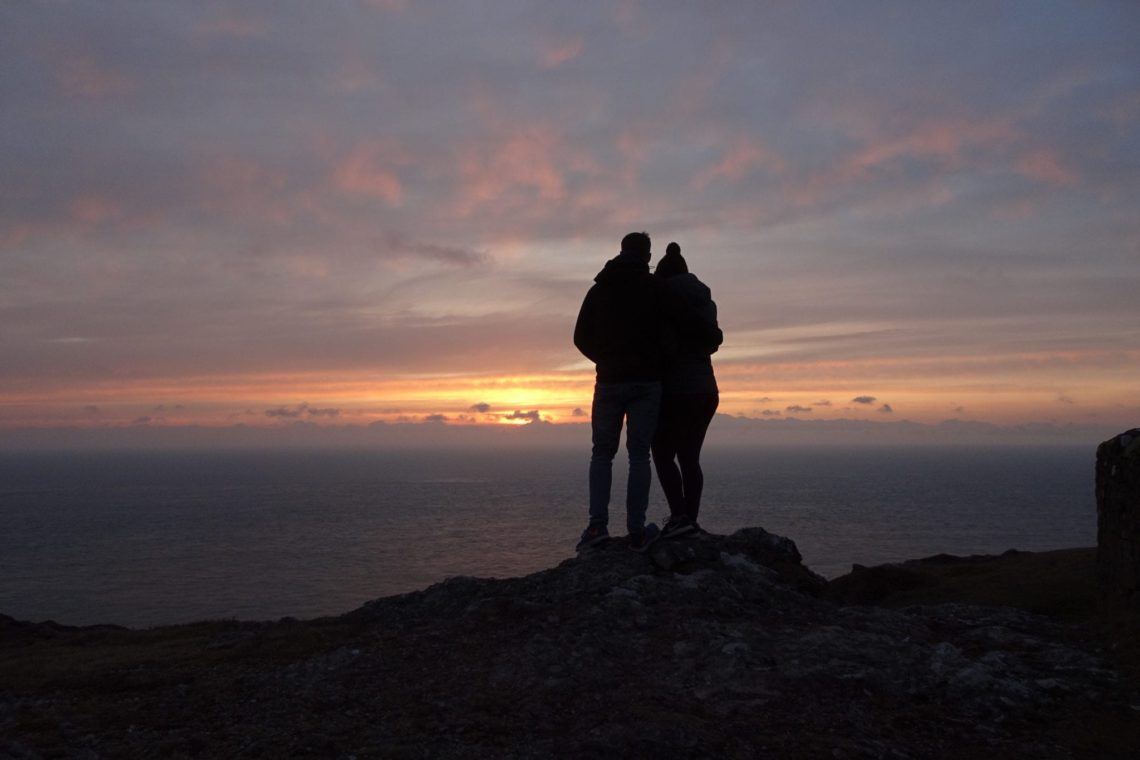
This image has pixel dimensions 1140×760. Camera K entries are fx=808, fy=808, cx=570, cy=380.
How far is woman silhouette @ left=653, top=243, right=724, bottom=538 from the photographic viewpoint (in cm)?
978

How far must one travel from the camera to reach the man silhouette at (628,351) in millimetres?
9570

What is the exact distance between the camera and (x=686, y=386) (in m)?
9.97

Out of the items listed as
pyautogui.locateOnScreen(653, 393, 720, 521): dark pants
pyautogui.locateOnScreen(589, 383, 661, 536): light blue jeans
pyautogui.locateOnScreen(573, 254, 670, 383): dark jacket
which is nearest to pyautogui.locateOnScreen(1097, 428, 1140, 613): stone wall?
pyautogui.locateOnScreen(653, 393, 720, 521): dark pants

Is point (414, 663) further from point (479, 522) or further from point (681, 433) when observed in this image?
point (479, 522)

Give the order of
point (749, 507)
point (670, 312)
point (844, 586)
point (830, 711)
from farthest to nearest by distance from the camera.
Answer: point (749, 507) < point (844, 586) < point (670, 312) < point (830, 711)

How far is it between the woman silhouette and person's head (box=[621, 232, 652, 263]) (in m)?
0.39

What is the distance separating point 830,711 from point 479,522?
344 ft

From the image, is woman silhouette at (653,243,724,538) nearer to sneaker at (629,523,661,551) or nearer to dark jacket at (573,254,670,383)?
dark jacket at (573,254,670,383)

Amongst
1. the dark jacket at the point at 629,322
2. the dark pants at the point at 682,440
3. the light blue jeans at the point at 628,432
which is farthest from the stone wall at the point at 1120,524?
the dark jacket at the point at 629,322

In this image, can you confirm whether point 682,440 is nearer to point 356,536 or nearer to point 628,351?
point 628,351

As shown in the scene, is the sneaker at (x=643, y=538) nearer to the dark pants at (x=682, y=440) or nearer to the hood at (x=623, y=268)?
the dark pants at (x=682, y=440)

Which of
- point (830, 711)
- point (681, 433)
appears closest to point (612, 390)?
point (681, 433)

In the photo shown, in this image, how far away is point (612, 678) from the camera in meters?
7.20

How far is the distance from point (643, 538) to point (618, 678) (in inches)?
130
